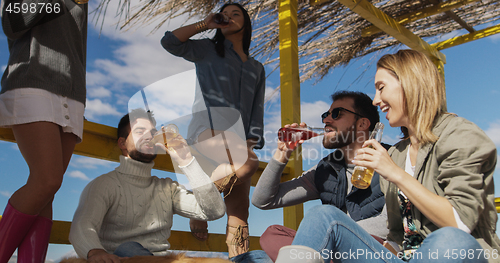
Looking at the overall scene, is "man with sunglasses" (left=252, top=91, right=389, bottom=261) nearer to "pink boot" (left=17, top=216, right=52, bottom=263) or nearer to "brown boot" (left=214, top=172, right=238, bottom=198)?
"brown boot" (left=214, top=172, right=238, bottom=198)

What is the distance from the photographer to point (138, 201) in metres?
2.06

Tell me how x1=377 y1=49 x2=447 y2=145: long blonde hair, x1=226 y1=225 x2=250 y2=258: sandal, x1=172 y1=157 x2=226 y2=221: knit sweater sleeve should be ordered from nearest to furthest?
x1=377 y1=49 x2=447 y2=145: long blonde hair → x1=172 y1=157 x2=226 y2=221: knit sweater sleeve → x1=226 y1=225 x2=250 y2=258: sandal

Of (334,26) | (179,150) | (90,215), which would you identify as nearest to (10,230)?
(90,215)

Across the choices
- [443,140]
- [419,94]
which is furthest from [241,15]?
[443,140]

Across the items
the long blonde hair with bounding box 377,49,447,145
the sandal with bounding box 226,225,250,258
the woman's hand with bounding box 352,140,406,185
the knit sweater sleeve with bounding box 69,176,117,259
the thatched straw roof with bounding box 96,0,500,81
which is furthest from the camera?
the thatched straw roof with bounding box 96,0,500,81

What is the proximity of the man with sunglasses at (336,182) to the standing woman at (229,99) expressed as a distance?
17 cm

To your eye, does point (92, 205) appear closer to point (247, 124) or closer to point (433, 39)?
point (247, 124)

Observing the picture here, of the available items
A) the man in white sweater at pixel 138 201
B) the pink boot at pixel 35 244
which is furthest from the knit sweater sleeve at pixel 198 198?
the pink boot at pixel 35 244

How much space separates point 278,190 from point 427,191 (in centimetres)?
108

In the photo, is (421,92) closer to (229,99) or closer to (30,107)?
(229,99)

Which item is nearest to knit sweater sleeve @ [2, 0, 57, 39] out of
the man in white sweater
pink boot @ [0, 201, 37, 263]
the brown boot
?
the man in white sweater

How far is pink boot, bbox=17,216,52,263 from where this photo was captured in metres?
1.65

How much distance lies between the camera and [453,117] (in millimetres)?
1499

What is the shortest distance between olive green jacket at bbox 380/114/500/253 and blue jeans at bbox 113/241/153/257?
116 centimetres
